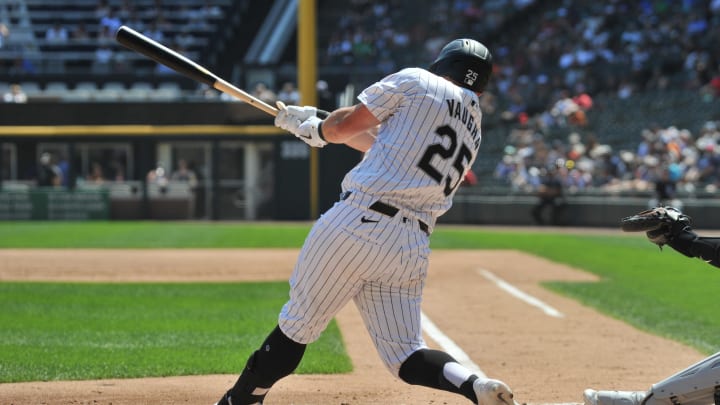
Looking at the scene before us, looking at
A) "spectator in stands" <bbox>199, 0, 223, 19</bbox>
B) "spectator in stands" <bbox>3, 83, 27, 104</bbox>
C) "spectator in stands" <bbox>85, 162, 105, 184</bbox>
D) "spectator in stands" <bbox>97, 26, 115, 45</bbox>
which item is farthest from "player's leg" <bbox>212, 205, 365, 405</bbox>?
"spectator in stands" <bbox>199, 0, 223, 19</bbox>

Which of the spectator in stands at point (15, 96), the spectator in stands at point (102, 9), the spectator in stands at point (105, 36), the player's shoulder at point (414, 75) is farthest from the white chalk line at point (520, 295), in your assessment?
the spectator in stands at point (102, 9)

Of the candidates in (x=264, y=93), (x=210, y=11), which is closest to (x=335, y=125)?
(x=264, y=93)

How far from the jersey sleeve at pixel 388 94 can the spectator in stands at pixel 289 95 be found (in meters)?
23.4

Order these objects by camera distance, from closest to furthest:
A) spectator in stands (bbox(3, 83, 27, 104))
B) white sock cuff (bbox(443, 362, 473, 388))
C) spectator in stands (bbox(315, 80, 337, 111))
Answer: white sock cuff (bbox(443, 362, 473, 388)), spectator in stands (bbox(3, 83, 27, 104)), spectator in stands (bbox(315, 80, 337, 111))

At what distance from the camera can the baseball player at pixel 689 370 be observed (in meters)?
4.30

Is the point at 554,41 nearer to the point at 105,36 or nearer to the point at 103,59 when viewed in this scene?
the point at 103,59

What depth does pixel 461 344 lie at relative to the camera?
8.19 m

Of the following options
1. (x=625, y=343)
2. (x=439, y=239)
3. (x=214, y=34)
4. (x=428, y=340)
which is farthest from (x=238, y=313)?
(x=214, y=34)

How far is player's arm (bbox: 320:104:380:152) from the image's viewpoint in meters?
4.39

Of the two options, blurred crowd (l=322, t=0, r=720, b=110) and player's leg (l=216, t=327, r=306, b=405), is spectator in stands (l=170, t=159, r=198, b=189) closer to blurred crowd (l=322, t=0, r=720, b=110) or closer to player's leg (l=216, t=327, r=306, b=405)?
blurred crowd (l=322, t=0, r=720, b=110)

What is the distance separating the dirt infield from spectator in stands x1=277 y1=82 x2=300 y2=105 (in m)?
12.5

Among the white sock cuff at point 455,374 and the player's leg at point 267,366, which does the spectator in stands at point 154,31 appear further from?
the white sock cuff at point 455,374

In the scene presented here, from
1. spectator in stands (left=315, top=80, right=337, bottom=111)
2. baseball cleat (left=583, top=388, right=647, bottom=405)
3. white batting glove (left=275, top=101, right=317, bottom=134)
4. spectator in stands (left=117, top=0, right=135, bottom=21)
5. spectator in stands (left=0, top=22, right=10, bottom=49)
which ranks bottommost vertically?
baseball cleat (left=583, top=388, right=647, bottom=405)

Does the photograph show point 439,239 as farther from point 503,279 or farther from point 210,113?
point 210,113
